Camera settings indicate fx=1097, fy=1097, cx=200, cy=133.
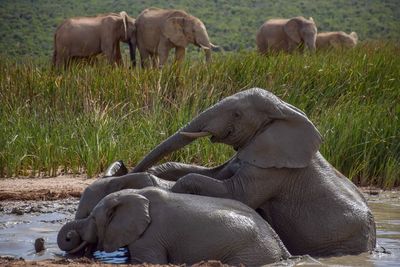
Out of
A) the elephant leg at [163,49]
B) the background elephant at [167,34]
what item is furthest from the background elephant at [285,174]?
the elephant leg at [163,49]

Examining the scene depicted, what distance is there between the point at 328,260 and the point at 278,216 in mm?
516

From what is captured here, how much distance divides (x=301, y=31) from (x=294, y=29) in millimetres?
461

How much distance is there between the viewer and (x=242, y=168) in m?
7.88

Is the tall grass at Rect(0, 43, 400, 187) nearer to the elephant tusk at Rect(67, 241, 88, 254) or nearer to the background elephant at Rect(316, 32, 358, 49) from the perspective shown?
the elephant tusk at Rect(67, 241, 88, 254)

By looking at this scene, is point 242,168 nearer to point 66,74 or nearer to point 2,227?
point 2,227

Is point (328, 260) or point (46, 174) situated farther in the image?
point (46, 174)

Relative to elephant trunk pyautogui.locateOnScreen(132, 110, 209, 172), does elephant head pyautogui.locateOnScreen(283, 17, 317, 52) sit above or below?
below

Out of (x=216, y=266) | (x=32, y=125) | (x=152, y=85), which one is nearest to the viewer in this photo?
(x=216, y=266)

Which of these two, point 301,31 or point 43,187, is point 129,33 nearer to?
point 301,31

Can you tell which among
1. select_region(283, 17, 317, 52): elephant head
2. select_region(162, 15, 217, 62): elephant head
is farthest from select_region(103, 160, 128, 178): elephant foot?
select_region(283, 17, 317, 52): elephant head

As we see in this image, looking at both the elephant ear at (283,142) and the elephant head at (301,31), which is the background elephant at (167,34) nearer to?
the elephant head at (301,31)

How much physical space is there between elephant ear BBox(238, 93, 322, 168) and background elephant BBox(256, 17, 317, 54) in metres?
21.7

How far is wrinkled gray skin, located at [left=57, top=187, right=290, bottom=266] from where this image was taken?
23.5 feet

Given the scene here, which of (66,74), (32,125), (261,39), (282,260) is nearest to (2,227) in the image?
(282,260)
